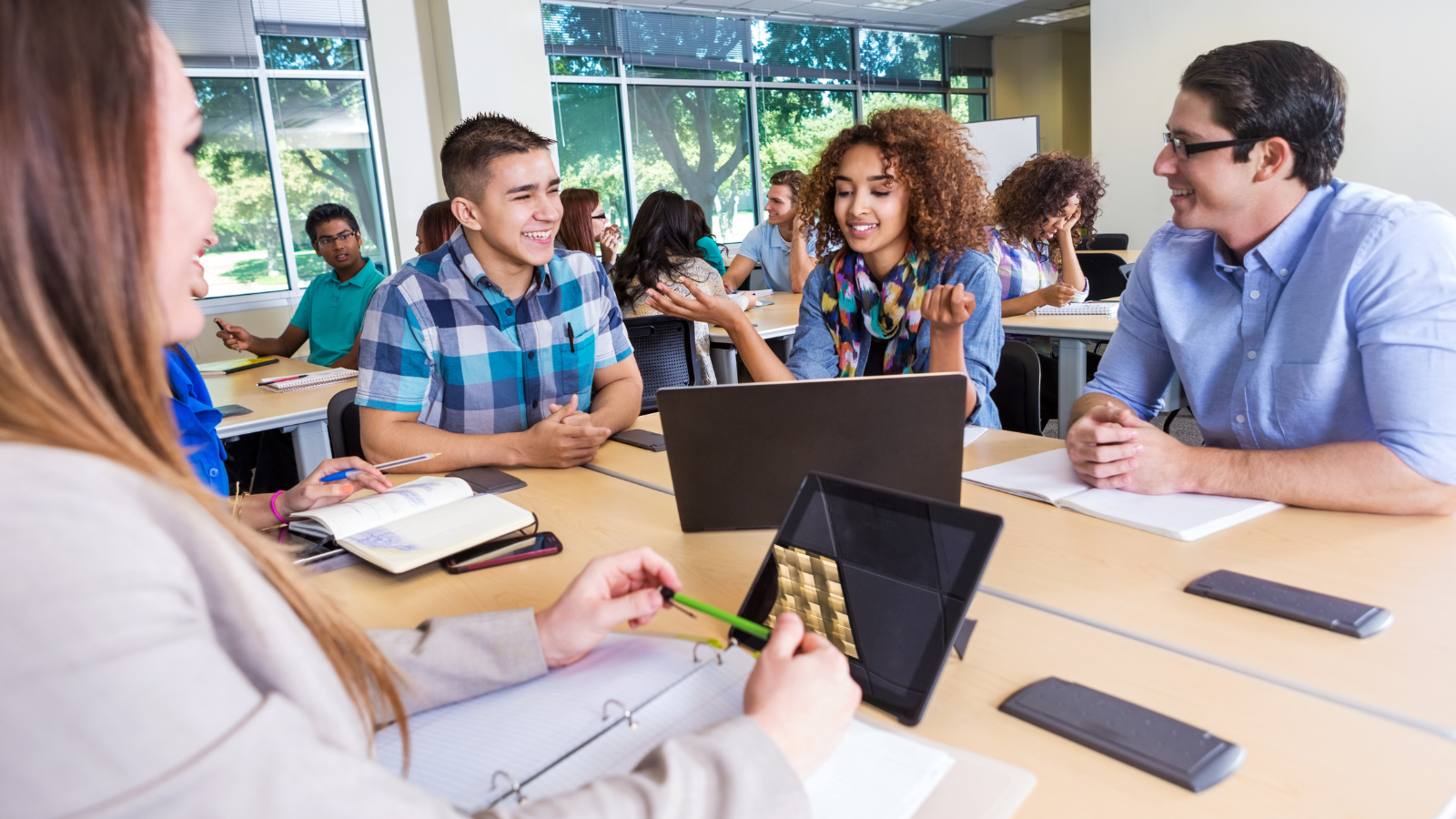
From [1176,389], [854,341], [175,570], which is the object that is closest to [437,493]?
[175,570]

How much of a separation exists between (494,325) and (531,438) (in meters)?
0.45

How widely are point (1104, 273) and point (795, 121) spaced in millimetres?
5638

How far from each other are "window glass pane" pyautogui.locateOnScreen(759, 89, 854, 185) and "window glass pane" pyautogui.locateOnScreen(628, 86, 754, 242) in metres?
0.24

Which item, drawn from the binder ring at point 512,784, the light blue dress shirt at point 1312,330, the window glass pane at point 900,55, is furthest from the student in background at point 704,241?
the window glass pane at point 900,55

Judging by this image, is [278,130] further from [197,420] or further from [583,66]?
[197,420]

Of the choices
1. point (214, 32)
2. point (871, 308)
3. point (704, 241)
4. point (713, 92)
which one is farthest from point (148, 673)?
point (713, 92)

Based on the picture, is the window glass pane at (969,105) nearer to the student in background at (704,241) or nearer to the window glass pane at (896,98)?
the window glass pane at (896,98)

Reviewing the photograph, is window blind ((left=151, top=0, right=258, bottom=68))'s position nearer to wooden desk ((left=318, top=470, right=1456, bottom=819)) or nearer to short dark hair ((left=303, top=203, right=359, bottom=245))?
short dark hair ((left=303, top=203, right=359, bottom=245))

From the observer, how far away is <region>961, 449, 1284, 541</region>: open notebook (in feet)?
4.04

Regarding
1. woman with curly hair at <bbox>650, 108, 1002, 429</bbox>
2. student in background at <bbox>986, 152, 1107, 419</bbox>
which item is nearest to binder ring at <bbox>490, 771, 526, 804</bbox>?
woman with curly hair at <bbox>650, 108, 1002, 429</bbox>

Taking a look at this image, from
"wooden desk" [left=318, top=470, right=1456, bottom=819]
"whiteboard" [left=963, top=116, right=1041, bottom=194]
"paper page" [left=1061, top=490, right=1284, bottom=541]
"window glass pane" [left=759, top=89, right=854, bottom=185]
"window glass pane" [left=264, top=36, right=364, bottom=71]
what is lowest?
"wooden desk" [left=318, top=470, right=1456, bottom=819]

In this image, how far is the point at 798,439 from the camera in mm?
1309

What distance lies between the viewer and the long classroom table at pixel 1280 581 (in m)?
0.86

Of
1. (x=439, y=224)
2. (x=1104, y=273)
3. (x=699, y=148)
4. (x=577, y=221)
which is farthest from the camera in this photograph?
(x=699, y=148)
